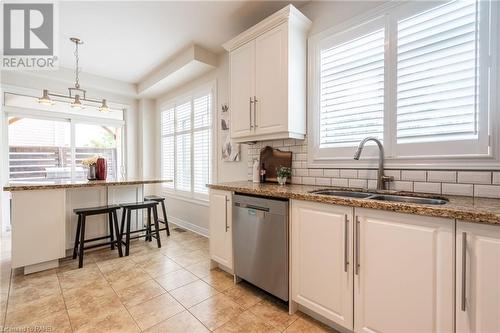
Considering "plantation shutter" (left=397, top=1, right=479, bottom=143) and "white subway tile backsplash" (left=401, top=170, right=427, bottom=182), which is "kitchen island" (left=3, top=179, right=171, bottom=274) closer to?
"white subway tile backsplash" (left=401, top=170, right=427, bottom=182)

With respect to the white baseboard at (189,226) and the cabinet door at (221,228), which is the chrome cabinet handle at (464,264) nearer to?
the cabinet door at (221,228)

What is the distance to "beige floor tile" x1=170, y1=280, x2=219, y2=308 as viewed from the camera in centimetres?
203

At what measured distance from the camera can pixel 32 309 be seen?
191 centimetres

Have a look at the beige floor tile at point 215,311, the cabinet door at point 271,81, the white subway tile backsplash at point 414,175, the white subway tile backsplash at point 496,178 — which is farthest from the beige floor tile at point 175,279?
the white subway tile backsplash at point 496,178

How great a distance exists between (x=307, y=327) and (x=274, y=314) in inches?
10.5

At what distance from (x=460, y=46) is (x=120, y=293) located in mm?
3263

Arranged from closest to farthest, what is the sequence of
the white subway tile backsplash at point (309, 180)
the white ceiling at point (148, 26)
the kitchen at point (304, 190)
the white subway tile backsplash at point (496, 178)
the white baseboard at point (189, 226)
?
the kitchen at point (304, 190) → the white subway tile backsplash at point (496, 178) → the white subway tile backsplash at point (309, 180) → the white ceiling at point (148, 26) → the white baseboard at point (189, 226)

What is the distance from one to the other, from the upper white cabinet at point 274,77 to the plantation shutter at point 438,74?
0.83 metres

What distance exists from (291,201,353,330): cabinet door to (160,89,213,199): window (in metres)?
2.33

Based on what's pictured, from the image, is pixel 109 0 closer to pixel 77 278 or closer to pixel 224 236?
pixel 224 236

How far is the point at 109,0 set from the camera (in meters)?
2.40

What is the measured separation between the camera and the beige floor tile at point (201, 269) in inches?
100.0

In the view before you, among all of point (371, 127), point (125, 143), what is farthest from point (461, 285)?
point (125, 143)

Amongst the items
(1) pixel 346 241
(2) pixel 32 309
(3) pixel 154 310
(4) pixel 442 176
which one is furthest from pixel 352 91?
(2) pixel 32 309
